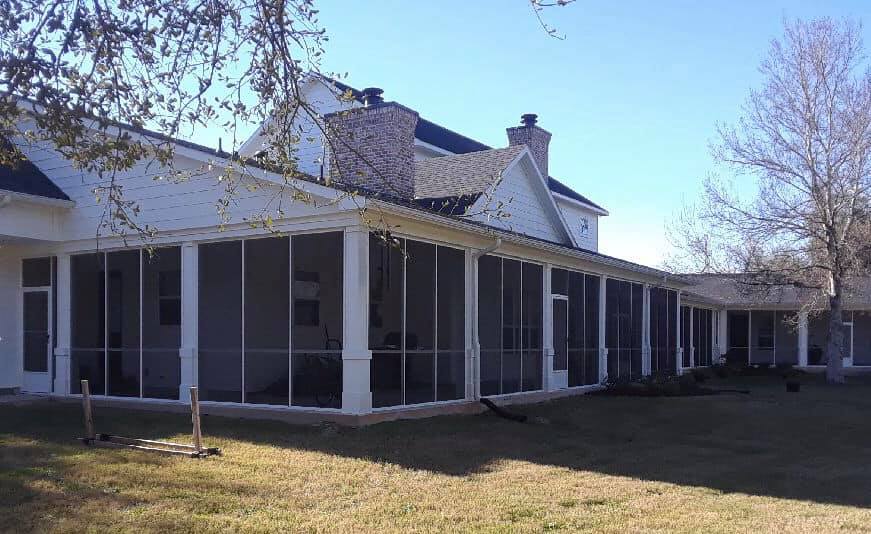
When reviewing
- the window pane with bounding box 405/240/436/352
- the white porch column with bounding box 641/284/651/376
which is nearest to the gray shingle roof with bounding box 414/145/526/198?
the window pane with bounding box 405/240/436/352

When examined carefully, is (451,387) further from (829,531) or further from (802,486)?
(829,531)

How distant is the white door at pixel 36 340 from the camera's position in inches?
647

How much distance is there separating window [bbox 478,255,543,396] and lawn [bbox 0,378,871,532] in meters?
2.38

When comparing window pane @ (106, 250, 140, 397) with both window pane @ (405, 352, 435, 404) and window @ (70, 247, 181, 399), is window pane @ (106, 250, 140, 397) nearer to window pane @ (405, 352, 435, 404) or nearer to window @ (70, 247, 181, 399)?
window @ (70, 247, 181, 399)

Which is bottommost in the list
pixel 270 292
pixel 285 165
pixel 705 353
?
pixel 705 353

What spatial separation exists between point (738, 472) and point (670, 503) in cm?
240

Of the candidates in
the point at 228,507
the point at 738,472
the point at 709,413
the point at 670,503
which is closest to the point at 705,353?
the point at 709,413

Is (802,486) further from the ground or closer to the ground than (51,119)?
closer to the ground

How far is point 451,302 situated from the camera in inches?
588

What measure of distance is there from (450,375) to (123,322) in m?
7.07

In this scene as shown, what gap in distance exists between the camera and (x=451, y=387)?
14.9 meters

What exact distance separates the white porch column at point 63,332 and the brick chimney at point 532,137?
11982 millimetres

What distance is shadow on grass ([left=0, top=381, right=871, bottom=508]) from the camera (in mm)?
9773

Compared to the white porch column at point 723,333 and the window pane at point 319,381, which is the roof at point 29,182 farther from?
the white porch column at point 723,333
